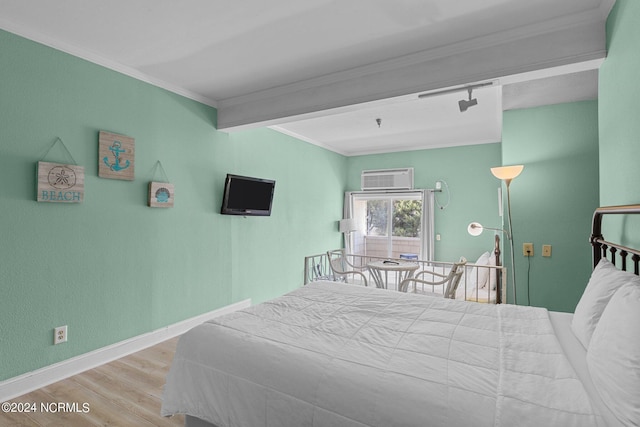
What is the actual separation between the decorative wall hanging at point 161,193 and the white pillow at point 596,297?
3.40m

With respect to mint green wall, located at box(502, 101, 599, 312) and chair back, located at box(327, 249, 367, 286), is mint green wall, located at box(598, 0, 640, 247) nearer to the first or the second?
mint green wall, located at box(502, 101, 599, 312)

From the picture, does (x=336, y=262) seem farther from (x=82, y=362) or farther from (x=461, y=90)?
(x=82, y=362)

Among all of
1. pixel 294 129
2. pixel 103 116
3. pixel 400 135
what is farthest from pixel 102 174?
pixel 400 135

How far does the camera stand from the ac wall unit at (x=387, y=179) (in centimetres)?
595

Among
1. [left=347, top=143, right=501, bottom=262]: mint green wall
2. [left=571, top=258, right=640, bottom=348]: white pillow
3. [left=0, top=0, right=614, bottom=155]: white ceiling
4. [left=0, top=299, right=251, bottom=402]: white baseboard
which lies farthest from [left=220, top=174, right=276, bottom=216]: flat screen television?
[left=571, top=258, right=640, bottom=348]: white pillow

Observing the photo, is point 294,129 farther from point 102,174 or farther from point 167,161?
point 102,174

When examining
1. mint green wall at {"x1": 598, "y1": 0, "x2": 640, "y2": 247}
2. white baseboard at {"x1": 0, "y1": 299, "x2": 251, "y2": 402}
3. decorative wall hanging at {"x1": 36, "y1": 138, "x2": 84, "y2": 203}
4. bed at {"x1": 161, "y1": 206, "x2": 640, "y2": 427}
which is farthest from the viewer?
decorative wall hanging at {"x1": 36, "y1": 138, "x2": 84, "y2": 203}

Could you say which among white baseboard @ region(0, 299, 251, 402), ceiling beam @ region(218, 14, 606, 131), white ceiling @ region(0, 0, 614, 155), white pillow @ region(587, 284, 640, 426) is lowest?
white baseboard @ region(0, 299, 251, 402)

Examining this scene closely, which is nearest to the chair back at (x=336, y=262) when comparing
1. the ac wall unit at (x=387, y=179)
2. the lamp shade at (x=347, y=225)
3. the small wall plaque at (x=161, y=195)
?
the lamp shade at (x=347, y=225)

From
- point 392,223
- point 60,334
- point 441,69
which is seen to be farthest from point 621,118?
point 392,223

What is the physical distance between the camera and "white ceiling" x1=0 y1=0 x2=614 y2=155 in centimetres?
200

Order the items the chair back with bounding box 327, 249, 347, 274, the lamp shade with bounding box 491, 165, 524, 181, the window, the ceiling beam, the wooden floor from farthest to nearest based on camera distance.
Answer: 1. the window
2. the chair back with bounding box 327, 249, 347, 274
3. the lamp shade with bounding box 491, 165, 524, 181
4. the ceiling beam
5. the wooden floor

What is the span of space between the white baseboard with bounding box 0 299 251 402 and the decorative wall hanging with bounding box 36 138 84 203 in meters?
1.32

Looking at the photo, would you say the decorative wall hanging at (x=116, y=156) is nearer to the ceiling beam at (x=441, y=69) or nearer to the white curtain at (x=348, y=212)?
the ceiling beam at (x=441, y=69)
